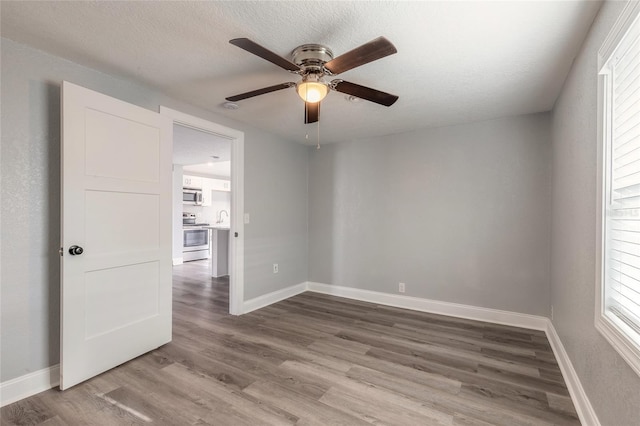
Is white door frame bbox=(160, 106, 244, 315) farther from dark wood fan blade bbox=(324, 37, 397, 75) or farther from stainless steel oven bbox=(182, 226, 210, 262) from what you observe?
stainless steel oven bbox=(182, 226, 210, 262)

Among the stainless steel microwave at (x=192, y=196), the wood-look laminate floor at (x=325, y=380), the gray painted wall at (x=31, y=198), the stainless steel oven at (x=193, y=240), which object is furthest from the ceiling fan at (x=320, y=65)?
the stainless steel microwave at (x=192, y=196)

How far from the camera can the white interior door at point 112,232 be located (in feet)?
6.80

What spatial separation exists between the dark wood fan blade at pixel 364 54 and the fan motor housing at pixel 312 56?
6.4 inches

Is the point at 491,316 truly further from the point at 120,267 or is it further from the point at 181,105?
the point at 181,105

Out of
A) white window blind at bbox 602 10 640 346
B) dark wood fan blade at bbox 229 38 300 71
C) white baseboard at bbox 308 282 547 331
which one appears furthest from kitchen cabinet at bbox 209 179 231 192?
white window blind at bbox 602 10 640 346

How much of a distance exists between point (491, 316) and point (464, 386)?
5.15 ft

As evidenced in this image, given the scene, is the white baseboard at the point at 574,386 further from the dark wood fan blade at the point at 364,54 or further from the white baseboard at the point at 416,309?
the dark wood fan blade at the point at 364,54

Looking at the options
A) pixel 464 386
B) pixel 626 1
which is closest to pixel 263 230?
pixel 464 386

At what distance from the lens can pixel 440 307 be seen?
366 cm

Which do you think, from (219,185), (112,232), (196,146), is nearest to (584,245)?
(112,232)

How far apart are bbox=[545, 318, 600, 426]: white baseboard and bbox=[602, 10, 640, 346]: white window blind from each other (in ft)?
2.21

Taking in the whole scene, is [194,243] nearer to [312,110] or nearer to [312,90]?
[312,110]

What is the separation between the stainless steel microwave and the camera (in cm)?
767

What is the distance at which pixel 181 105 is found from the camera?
2949 mm
